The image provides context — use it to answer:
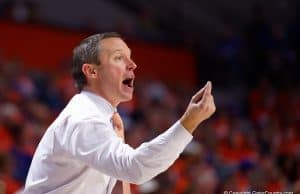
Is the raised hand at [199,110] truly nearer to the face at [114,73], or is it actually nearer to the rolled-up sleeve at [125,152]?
the rolled-up sleeve at [125,152]

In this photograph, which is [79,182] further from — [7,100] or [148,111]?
[148,111]

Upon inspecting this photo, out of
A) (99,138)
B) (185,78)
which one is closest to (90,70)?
(99,138)

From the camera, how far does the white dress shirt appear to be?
146cm

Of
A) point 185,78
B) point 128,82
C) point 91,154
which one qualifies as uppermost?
point 128,82

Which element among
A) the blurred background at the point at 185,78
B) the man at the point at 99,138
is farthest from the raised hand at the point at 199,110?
the blurred background at the point at 185,78

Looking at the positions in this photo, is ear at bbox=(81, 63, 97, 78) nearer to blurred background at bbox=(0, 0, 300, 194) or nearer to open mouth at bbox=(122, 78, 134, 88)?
open mouth at bbox=(122, 78, 134, 88)

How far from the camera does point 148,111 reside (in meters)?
5.22

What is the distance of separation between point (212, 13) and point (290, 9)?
96 centimetres

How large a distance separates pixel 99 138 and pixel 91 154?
0.12 ft

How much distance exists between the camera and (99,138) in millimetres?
1519

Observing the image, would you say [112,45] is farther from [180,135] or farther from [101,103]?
[180,135]

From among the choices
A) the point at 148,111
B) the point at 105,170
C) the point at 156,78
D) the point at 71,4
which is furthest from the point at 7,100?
the point at 105,170

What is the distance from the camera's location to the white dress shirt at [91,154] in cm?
146

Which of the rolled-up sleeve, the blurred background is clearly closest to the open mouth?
the rolled-up sleeve
